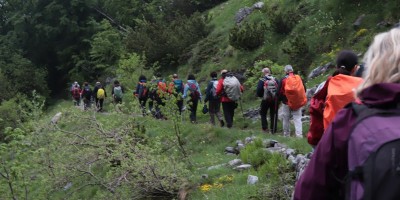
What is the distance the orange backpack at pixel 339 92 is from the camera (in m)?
4.46

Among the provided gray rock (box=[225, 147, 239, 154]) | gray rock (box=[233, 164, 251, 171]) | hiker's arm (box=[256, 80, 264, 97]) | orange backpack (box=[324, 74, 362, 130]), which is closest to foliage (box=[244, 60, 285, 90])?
hiker's arm (box=[256, 80, 264, 97])

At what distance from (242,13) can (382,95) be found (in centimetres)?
2520

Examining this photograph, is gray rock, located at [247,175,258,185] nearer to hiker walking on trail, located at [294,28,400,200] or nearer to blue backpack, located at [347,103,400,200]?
hiker walking on trail, located at [294,28,400,200]

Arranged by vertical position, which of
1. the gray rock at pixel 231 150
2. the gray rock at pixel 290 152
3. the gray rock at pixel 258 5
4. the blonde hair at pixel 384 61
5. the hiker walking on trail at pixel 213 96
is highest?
the gray rock at pixel 258 5

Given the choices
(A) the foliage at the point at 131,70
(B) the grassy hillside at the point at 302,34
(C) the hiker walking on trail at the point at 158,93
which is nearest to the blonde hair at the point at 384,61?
(C) the hiker walking on trail at the point at 158,93

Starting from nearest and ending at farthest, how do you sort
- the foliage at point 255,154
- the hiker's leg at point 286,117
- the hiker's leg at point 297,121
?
the foliage at point 255,154 → the hiker's leg at point 297,121 → the hiker's leg at point 286,117

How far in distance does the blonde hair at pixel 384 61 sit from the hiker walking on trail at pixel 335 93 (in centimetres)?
200

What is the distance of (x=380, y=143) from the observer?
1.95 metres

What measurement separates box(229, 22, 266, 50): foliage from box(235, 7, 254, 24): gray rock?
4.17 meters

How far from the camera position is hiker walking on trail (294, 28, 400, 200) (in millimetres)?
1933

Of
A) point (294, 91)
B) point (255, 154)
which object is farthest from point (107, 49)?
point (255, 154)

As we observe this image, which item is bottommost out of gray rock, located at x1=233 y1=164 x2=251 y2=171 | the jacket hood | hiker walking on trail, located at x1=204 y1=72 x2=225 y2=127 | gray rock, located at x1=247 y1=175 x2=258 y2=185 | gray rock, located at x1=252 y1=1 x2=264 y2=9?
gray rock, located at x1=233 y1=164 x2=251 y2=171

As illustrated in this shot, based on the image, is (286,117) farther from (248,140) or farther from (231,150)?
(231,150)

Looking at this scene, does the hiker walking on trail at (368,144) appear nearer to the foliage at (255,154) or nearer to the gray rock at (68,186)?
the foliage at (255,154)
